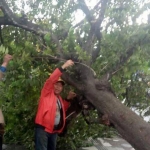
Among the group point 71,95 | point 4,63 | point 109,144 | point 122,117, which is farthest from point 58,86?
point 109,144

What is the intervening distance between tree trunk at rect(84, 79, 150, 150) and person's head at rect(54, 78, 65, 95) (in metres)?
0.50

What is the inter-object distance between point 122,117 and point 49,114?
1174 mm

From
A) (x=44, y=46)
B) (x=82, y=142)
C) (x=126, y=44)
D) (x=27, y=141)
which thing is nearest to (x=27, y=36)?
(x=44, y=46)

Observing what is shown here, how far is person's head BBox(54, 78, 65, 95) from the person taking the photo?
13.1 feet

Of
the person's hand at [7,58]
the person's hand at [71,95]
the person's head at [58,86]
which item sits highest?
the person's hand at [7,58]

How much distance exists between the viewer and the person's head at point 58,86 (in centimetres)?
400

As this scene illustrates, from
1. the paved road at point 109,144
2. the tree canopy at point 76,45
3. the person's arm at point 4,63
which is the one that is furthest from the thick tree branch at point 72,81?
the paved road at point 109,144

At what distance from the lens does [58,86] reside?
409 cm

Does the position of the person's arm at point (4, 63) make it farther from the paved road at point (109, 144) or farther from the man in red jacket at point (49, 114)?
the paved road at point (109, 144)

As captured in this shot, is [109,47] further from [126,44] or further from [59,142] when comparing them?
[59,142]

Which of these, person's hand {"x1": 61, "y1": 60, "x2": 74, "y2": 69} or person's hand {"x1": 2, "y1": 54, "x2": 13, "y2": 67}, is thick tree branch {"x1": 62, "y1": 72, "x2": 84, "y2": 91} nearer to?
person's hand {"x1": 61, "y1": 60, "x2": 74, "y2": 69}

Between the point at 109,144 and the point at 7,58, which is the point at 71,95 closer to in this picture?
the point at 7,58

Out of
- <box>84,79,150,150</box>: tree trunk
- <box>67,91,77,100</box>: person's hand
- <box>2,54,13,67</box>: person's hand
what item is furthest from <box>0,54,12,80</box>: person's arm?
<box>67,91,77,100</box>: person's hand

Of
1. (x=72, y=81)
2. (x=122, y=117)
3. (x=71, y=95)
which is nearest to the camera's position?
(x=122, y=117)
